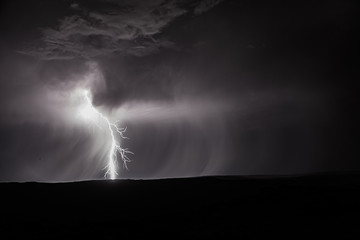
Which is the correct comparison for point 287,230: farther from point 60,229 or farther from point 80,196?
point 80,196

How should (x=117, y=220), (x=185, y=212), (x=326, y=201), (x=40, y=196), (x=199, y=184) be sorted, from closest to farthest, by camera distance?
(x=117, y=220), (x=185, y=212), (x=326, y=201), (x=40, y=196), (x=199, y=184)

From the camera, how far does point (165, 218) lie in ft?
29.6

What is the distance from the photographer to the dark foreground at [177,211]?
24.5ft

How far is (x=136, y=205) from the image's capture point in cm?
1095

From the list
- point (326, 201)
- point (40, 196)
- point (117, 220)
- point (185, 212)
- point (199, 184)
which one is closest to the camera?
point (117, 220)

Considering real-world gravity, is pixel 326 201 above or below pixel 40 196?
below

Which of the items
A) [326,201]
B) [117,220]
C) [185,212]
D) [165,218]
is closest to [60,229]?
[117,220]

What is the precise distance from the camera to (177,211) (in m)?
9.94

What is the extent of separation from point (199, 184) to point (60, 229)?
7.80 meters

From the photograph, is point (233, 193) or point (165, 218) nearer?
point (165, 218)

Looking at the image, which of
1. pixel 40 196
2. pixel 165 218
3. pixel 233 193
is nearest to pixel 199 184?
pixel 233 193

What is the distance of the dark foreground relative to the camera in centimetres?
747

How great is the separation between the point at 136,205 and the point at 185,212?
223cm

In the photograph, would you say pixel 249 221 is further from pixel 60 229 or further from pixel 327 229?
pixel 60 229
